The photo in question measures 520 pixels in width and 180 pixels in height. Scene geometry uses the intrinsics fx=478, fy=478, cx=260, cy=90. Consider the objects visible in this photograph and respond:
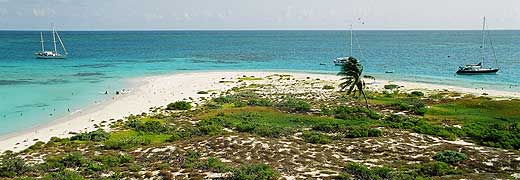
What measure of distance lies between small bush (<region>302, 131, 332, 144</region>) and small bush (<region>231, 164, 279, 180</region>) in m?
9.23

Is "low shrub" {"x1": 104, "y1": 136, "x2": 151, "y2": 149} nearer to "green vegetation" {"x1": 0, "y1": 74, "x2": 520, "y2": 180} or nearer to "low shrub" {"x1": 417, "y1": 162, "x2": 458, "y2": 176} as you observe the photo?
"green vegetation" {"x1": 0, "y1": 74, "x2": 520, "y2": 180}

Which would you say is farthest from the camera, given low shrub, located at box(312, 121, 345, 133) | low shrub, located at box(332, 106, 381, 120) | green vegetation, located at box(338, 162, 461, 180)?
low shrub, located at box(332, 106, 381, 120)

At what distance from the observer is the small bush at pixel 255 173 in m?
29.6

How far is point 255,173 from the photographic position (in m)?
30.4

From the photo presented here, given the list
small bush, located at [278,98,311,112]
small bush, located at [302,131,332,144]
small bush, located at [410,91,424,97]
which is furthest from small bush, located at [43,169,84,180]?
small bush, located at [410,91,424,97]

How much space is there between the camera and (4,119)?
55906mm

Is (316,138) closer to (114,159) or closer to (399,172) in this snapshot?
(399,172)

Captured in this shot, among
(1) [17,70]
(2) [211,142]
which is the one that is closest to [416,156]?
(2) [211,142]

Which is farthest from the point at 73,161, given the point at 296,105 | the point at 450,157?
the point at 296,105

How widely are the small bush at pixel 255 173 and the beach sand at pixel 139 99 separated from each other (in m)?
21.5

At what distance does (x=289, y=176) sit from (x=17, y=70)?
337 feet

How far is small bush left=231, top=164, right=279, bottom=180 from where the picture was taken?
2958 cm

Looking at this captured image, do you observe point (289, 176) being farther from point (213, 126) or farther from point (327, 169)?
point (213, 126)

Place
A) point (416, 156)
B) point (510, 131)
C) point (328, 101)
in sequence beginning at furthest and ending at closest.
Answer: point (328, 101) < point (510, 131) < point (416, 156)
